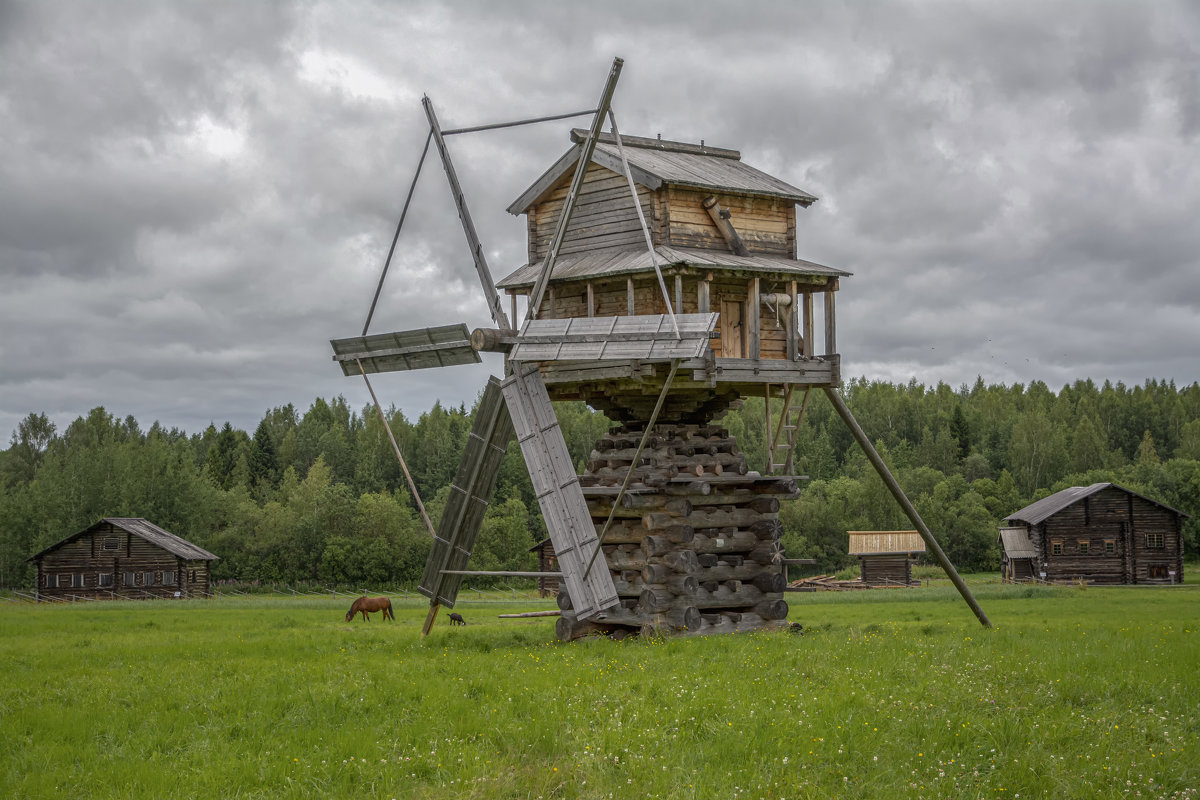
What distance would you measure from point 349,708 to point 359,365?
347 inches

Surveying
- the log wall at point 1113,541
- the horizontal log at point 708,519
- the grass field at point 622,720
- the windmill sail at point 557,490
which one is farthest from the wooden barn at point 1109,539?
the windmill sail at point 557,490

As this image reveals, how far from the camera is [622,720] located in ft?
36.2

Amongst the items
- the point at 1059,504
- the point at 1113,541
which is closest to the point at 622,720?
the point at 1059,504

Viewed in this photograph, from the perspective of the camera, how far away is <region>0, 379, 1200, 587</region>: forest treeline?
63.4 meters

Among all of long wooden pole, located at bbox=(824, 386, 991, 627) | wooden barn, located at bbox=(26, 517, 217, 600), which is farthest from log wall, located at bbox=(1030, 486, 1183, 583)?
wooden barn, located at bbox=(26, 517, 217, 600)

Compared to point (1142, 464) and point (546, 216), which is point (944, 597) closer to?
point (546, 216)

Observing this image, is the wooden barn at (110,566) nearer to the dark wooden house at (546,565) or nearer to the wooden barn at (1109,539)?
the dark wooden house at (546,565)

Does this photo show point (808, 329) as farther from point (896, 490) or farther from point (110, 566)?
point (110, 566)

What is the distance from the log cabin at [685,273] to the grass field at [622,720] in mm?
4627

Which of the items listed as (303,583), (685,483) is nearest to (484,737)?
(685,483)

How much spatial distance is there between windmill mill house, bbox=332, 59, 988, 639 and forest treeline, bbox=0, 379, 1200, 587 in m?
43.4

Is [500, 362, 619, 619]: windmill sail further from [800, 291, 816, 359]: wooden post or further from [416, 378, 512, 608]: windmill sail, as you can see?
[800, 291, 816, 359]: wooden post

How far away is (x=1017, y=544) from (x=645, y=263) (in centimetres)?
4500

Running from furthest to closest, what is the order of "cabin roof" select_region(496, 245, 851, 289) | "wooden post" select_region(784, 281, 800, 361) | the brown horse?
1. the brown horse
2. "wooden post" select_region(784, 281, 800, 361)
3. "cabin roof" select_region(496, 245, 851, 289)
